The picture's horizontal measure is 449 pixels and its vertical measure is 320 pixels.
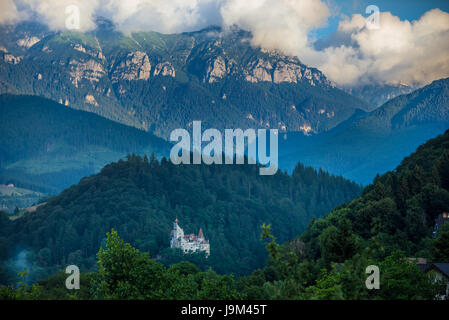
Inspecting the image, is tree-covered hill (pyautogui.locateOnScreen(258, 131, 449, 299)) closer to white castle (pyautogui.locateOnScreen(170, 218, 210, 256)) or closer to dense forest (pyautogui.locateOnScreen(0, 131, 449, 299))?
dense forest (pyautogui.locateOnScreen(0, 131, 449, 299))

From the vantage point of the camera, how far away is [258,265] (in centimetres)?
16100

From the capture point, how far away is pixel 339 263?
4497 centimetres

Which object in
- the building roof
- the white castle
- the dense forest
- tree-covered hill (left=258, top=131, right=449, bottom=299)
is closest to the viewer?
the dense forest

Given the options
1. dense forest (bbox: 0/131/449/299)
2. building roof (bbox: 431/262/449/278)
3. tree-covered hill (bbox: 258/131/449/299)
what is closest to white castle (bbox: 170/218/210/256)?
dense forest (bbox: 0/131/449/299)

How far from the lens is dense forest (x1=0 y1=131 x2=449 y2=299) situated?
104ft

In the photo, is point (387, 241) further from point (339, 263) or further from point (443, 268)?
point (339, 263)

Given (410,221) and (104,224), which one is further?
(104,224)

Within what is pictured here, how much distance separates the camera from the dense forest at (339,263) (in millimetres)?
31656

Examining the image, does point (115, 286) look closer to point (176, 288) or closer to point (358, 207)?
point (176, 288)

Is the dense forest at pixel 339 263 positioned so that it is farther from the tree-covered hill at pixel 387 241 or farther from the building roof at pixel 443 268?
the building roof at pixel 443 268
